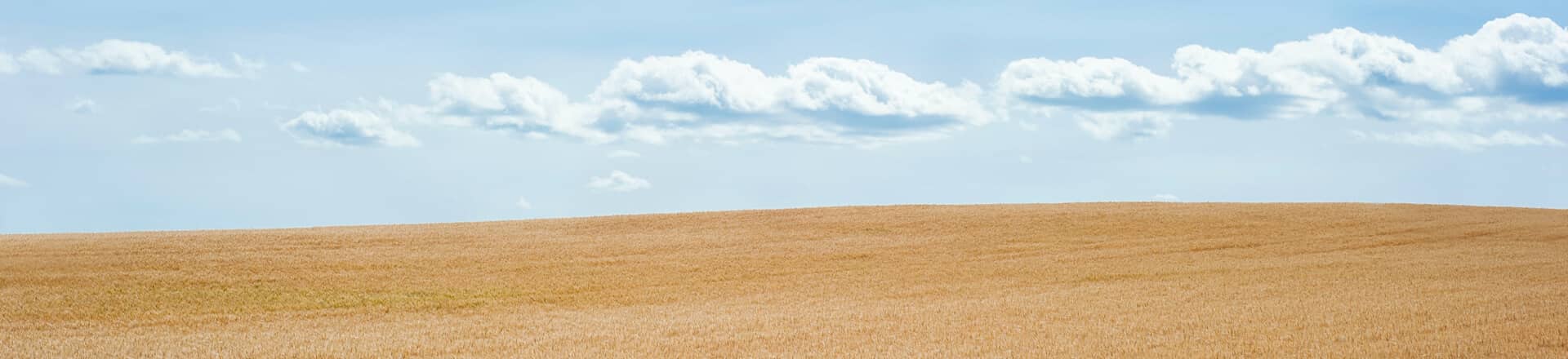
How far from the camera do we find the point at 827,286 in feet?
82.5

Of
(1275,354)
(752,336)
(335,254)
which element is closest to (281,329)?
(752,336)

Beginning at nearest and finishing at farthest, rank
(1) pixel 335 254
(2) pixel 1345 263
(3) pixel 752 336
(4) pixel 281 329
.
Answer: (3) pixel 752 336 → (4) pixel 281 329 → (2) pixel 1345 263 → (1) pixel 335 254

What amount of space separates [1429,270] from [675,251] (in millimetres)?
16878

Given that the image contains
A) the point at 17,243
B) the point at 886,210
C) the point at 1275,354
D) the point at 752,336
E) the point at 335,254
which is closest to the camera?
the point at 1275,354

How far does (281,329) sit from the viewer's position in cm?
2000

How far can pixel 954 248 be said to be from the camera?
1253 inches

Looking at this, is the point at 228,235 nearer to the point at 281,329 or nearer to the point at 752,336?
the point at 281,329

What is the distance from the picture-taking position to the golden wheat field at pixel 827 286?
1698 cm

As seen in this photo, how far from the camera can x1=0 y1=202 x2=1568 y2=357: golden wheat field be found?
16984 mm

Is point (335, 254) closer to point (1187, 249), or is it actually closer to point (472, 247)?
point (472, 247)

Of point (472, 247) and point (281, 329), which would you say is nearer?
point (281, 329)

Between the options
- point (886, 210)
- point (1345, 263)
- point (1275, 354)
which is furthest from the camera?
point (886, 210)

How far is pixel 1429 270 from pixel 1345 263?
236 cm

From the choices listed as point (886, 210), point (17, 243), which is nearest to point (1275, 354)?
point (886, 210)
